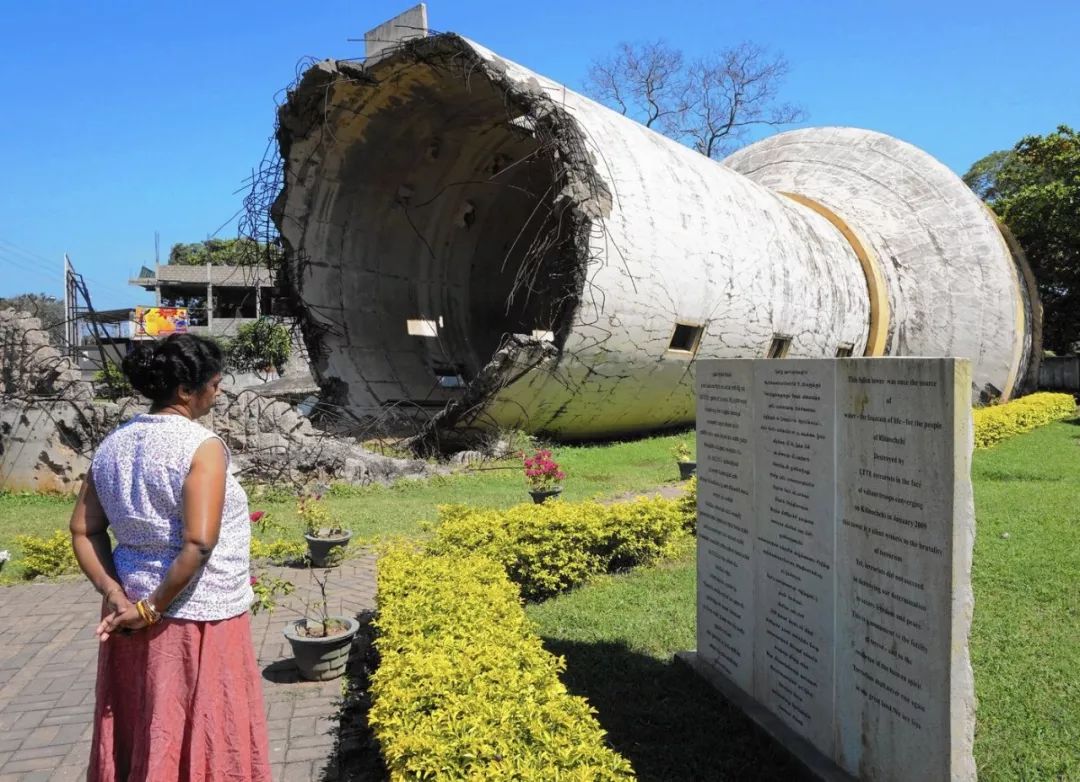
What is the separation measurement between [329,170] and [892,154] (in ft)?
36.6

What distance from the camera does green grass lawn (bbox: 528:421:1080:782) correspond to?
11.8ft

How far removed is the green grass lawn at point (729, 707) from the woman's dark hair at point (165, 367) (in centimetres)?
249

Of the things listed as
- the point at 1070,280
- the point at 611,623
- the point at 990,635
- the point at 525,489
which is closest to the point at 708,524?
the point at 611,623

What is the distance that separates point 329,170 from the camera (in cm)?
1280

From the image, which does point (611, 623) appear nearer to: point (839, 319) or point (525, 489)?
point (525, 489)

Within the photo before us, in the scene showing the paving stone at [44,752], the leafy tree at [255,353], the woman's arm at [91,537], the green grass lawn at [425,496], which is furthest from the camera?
the leafy tree at [255,353]

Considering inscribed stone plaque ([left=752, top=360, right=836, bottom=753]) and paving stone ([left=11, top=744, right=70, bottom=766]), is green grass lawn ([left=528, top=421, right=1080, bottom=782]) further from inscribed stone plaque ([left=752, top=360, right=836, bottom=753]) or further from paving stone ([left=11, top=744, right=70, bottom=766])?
paving stone ([left=11, top=744, right=70, bottom=766])

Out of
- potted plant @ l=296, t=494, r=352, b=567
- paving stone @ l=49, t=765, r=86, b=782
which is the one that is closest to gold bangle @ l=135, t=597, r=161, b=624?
paving stone @ l=49, t=765, r=86, b=782

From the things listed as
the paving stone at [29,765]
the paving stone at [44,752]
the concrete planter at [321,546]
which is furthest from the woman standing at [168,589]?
the concrete planter at [321,546]

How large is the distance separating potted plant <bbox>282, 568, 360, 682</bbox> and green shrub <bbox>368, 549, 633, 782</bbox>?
44 centimetres

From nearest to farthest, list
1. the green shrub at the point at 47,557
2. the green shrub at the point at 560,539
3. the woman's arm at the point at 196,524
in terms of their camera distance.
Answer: the woman's arm at the point at 196,524, the green shrub at the point at 560,539, the green shrub at the point at 47,557

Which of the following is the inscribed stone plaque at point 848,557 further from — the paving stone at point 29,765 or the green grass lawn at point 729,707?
the paving stone at point 29,765

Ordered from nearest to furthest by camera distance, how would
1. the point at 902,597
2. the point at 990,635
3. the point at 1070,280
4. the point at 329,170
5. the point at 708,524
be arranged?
the point at 902,597, the point at 708,524, the point at 990,635, the point at 329,170, the point at 1070,280

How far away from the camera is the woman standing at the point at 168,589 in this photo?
268 cm
